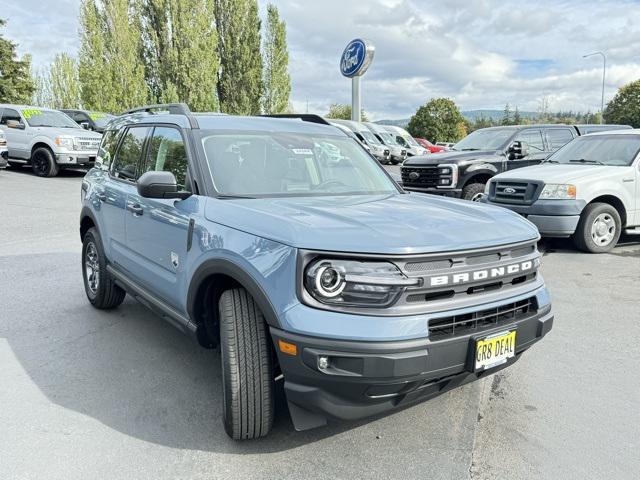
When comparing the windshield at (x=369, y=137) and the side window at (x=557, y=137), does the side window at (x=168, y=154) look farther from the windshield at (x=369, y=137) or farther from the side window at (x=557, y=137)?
the windshield at (x=369, y=137)

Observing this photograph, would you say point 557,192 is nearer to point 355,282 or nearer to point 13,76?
point 355,282

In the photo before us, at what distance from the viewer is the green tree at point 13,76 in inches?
1592

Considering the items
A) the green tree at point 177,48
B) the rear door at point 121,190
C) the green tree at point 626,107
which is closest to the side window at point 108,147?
the rear door at point 121,190

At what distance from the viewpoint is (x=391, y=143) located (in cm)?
2747

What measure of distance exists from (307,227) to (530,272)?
1.33m

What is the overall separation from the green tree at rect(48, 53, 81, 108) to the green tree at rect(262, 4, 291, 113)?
56.1ft

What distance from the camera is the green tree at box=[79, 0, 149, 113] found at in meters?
28.9

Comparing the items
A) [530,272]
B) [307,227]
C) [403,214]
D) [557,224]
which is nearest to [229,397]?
[307,227]

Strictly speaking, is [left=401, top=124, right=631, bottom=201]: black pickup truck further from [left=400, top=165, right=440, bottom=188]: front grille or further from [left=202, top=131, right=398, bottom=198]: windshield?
[left=202, top=131, right=398, bottom=198]: windshield

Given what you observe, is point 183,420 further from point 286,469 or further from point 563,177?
point 563,177

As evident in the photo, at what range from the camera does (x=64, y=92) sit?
4725cm

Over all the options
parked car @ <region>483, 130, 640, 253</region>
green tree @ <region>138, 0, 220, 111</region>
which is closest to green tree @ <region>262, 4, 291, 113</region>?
green tree @ <region>138, 0, 220, 111</region>

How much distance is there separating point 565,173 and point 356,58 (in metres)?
10.5

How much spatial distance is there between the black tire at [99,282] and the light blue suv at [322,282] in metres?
1.25
